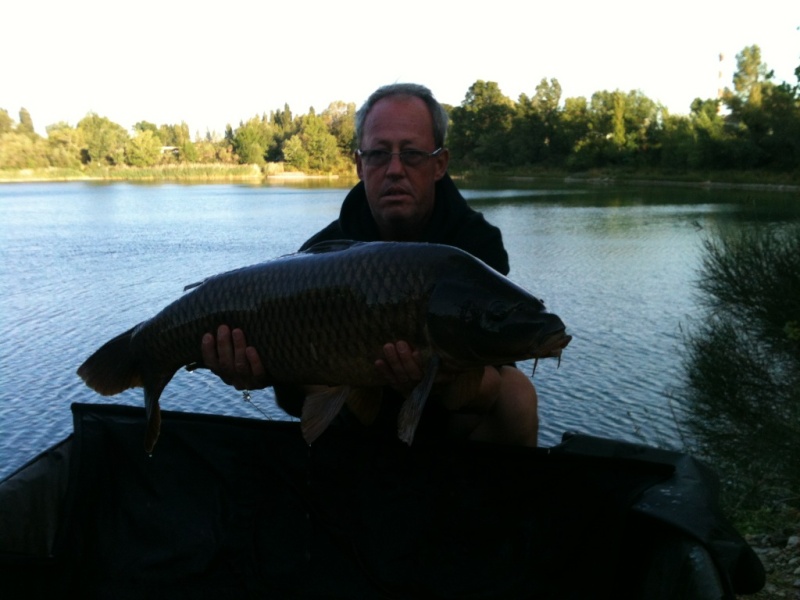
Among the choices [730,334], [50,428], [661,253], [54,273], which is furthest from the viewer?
[661,253]

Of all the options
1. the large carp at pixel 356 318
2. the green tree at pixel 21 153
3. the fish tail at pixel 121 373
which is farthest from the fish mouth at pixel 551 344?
the green tree at pixel 21 153

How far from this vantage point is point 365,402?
152 cm

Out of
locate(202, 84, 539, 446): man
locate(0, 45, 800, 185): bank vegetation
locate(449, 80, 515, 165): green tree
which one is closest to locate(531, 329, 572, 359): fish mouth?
locate(202, 84, 539, 446): man

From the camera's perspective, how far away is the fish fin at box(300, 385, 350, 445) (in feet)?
4.76

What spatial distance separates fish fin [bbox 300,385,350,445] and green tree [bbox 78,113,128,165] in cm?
6412

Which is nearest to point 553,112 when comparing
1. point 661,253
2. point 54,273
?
point 661,253

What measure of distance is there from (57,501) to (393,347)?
3.42ft

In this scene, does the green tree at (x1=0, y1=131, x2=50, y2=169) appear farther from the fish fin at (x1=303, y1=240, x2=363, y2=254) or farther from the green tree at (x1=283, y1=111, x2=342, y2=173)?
the fish fin at (x1=303, y1=240, x2=363, y2=254)

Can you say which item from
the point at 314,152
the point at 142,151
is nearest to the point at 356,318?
the point at 314,152

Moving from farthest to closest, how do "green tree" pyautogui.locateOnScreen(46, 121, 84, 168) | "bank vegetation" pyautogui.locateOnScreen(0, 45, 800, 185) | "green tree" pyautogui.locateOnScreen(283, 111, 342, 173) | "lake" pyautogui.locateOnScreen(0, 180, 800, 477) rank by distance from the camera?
"green tree" pyautogui.locateOnScreen(283, 111, 342, 173), "green tree" pyautogui.locateOnScreen(46, 121, 84, 168), "bank vegetation" pyautogui.locateOnScreen(0, 45, 800, 185), "lake" pyautogui.locateOnScreen(0, 180, 800, 477)

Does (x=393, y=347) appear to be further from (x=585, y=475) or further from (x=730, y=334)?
(x=730, y=334)

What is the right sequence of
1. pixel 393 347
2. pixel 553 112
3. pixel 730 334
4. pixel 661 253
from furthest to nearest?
pixel 553 112, pixel 661 253, pixel 730 334, pixel 393 347

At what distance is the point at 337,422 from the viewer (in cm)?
193

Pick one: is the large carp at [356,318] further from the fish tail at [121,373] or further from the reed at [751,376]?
the reed at [751,376]
